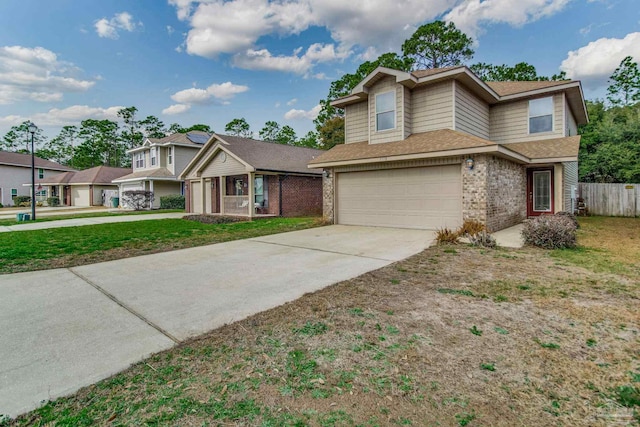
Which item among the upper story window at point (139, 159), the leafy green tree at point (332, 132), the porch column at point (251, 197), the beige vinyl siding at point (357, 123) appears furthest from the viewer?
the leafy green tree at point (332, 132)

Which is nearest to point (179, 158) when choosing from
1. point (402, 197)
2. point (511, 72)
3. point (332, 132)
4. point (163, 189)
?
point (163, 189)

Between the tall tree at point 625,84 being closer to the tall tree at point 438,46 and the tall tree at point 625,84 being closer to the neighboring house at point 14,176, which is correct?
the tall tree at point 438,46

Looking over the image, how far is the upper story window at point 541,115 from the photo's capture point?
12625 mm

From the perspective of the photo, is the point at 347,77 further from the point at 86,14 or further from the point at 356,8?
the point at 86,14

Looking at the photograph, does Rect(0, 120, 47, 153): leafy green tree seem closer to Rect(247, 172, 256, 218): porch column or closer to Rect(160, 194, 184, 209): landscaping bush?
Rect(160, 194, 184, 209): landscaping bush

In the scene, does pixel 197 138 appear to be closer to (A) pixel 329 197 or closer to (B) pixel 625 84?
(A) pixel 329 197

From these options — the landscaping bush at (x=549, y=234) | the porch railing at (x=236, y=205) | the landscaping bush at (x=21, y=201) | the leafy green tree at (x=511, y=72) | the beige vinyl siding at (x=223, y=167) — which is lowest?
the landscaping bush at (x=549, y=234)

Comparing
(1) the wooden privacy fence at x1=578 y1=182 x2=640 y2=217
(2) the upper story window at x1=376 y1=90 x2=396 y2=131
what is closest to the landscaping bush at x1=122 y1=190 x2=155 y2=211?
(2) the upper story window at x1=376 y1=90 x2=396 y2=131

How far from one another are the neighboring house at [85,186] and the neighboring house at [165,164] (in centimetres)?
615

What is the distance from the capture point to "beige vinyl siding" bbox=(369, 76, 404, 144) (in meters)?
11.9

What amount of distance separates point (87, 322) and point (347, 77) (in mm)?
31258

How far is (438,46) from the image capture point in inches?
1073

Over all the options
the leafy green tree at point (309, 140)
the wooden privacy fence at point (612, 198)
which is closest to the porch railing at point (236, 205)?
the wooden privacy fence at point (612, 198)

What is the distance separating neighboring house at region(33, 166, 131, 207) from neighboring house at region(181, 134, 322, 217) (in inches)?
685
